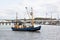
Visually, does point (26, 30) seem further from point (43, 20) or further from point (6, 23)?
point (43, 20)

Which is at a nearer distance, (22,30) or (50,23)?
(22,30)

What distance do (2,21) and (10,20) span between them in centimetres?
753

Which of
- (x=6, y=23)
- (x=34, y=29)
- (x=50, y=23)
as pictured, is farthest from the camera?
(x=50, y=23)

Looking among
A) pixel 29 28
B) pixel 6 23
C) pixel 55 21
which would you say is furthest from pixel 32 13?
pixel 55 21

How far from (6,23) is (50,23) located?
3459 centimetres

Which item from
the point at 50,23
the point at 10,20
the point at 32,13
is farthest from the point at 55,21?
the point at 32,13

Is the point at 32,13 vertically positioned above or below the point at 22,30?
above

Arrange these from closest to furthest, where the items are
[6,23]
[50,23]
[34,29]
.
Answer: [34,29] < [6,23] < [50,23]

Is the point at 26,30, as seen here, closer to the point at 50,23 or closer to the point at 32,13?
the point at 32,13

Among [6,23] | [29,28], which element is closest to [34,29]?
[29,28]

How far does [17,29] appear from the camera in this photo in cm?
8669

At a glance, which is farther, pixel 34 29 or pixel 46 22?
pixel 46 22

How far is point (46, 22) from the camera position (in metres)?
195

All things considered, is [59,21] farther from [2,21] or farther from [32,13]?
[32,13]
